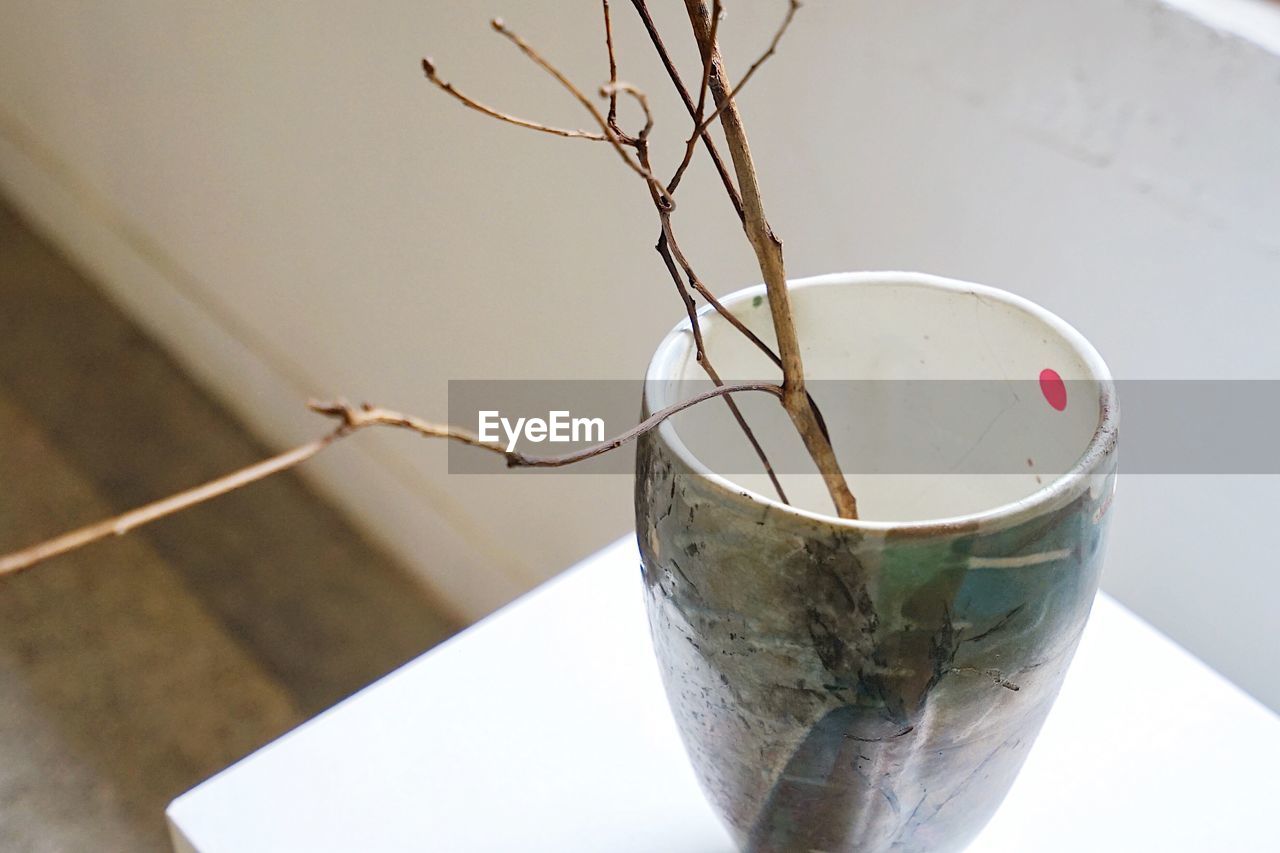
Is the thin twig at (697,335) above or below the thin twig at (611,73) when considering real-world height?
below

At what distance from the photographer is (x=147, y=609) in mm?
1277

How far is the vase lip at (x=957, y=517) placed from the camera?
13.8 inches

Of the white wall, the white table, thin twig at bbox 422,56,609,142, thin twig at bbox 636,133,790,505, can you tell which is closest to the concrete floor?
the white wall

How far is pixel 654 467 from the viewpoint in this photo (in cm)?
40

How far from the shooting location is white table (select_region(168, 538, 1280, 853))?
0.53 meters

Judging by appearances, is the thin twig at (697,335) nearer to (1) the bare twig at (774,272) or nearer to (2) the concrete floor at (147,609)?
(1) the bare twig at (774,272)

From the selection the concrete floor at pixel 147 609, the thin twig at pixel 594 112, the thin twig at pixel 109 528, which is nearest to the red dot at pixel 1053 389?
the thin twig at pixel 594 112

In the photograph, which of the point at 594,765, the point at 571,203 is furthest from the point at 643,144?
the point at 571,203

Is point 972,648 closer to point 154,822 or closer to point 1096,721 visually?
point 1096,721

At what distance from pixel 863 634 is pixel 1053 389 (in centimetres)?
13

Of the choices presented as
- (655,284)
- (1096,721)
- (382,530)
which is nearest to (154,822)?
(382,530)

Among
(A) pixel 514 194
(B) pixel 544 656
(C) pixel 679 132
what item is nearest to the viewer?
(B) pixel 544 656

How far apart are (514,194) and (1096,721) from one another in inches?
23.1

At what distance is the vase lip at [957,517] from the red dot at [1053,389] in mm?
13
